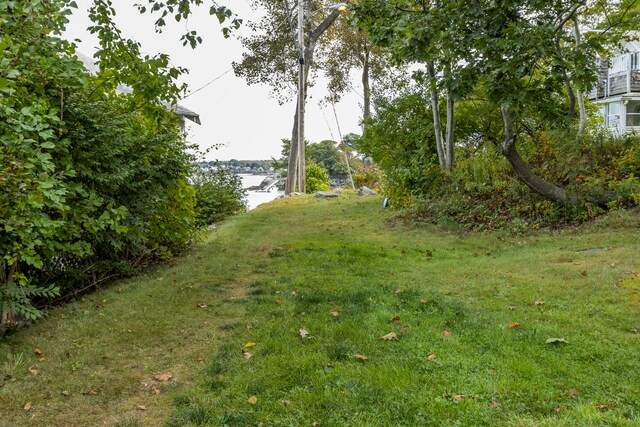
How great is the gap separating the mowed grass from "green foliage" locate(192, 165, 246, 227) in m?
6.46

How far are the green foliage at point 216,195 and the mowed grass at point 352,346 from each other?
646cm

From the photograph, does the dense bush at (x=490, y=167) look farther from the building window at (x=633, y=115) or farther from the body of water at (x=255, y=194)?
the building window at (x=633, y=115)

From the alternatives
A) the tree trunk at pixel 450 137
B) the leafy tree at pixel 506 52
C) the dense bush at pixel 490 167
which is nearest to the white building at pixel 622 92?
the dense bush at pixel 490 167

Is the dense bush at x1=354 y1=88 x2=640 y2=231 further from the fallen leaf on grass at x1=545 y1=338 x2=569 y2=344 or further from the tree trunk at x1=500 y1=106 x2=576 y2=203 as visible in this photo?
the fallen leaf on grass at x1=545 y1=338 x2=569 y2=344

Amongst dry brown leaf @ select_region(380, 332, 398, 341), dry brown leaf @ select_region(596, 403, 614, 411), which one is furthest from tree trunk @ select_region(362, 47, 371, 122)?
dry brown leaf @ select_region(596, 403, 614, 411)

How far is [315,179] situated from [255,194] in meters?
3.63

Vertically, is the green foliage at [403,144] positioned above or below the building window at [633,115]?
below

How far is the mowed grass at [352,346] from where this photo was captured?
8.87ft

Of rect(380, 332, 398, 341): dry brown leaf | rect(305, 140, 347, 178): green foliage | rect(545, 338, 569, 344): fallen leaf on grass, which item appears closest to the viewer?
rect(545, 338, 569, 344): fallen leaf on grass

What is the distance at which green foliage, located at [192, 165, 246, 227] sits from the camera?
13.1 metres

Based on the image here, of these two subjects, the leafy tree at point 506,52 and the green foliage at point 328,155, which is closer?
the leafy tree at point 506,52

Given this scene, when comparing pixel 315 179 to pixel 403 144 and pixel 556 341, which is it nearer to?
pixel 403 144

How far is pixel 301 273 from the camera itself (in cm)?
622

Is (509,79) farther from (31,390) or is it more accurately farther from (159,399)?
(31,390)
